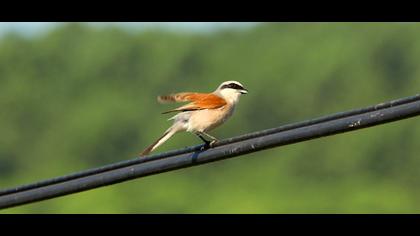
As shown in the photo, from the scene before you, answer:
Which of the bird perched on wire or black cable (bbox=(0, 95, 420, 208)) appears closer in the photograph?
black cable (bbox=(0, 95, 420, 208))

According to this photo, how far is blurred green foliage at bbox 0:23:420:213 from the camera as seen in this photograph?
3628 cm

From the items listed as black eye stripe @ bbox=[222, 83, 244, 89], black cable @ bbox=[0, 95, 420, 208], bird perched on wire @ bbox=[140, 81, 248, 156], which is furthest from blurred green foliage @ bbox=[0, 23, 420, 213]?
black cable @ bbox=[0, 95, 420, 208]

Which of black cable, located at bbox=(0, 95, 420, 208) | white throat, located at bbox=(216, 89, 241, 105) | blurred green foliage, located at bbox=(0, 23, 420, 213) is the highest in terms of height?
blurred green foliage, located at bbox=(0, 23, 420, 213)

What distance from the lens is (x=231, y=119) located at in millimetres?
34281

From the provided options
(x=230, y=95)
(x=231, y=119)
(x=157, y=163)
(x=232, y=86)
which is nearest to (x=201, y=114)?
(x=230, y=95)

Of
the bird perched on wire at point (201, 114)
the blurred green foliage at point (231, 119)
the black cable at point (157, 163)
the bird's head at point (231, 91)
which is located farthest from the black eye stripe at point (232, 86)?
the blurred green foliage at point (231, 119)

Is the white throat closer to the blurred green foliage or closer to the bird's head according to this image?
the bird's head

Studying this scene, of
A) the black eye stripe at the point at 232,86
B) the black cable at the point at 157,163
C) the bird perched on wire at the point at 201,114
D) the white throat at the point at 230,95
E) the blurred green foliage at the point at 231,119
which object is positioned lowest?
the black cable at the point at 157,163

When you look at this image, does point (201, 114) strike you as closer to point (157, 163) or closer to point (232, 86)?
point (232, 86)

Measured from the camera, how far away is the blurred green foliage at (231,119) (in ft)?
119

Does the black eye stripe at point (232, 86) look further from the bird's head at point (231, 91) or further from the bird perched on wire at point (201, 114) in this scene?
the bird perched on wire at point (201, 114)

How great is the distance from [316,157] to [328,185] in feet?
4.02
